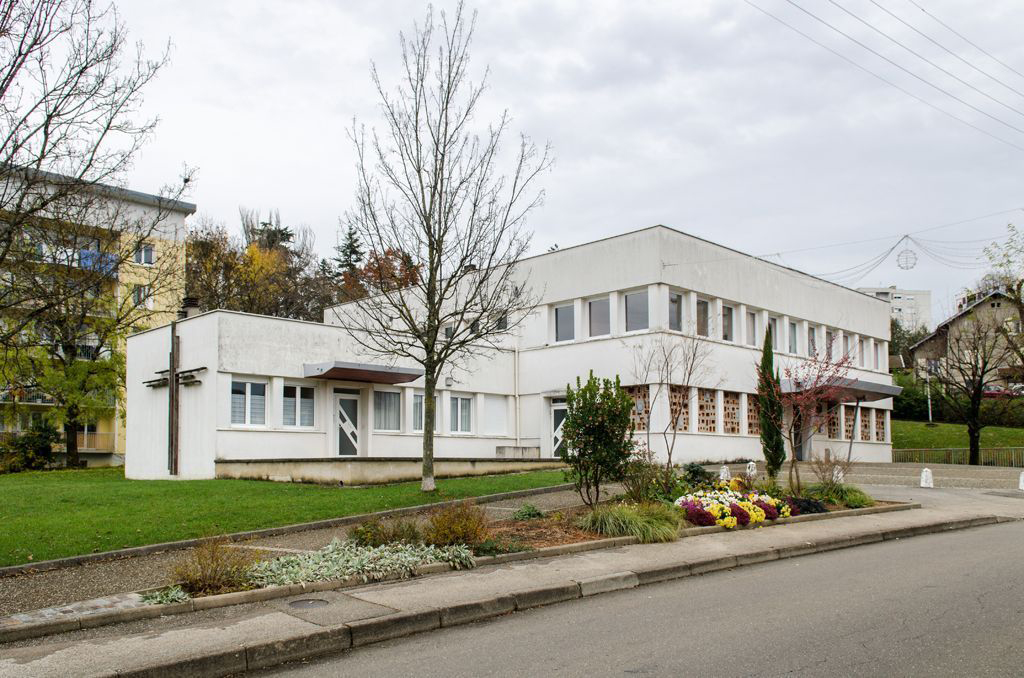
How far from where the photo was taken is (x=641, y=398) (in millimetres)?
27141

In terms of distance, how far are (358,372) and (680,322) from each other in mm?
11095

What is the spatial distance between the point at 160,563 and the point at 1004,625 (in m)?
9.44

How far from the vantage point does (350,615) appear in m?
7.79

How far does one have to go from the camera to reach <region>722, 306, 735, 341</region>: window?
29.9 meters

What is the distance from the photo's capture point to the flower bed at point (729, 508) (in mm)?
13984

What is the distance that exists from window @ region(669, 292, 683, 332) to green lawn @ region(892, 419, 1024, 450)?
2591cm

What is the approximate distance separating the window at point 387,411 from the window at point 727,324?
473 inches

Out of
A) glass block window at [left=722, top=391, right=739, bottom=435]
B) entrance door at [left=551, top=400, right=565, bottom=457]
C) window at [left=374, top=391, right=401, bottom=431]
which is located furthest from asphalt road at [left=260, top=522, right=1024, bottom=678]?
entrance door at [left=551, top=400, right=565, bottom=457]

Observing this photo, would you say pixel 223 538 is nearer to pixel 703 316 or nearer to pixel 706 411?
pixel 706 411

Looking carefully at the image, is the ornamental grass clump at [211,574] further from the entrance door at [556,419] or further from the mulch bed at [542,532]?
the entrance door at [556,419]

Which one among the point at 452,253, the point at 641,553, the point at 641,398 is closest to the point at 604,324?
the point at 641,398

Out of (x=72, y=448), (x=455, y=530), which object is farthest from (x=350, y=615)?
(x=72, y=448)

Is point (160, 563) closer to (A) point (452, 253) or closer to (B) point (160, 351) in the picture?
(A) point (452, 253)

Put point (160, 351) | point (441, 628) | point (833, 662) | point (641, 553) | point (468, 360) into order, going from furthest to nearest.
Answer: point (468, 360)
point (160, 351)
point (641, 553)
point (441, 628)
point (833, 662)
